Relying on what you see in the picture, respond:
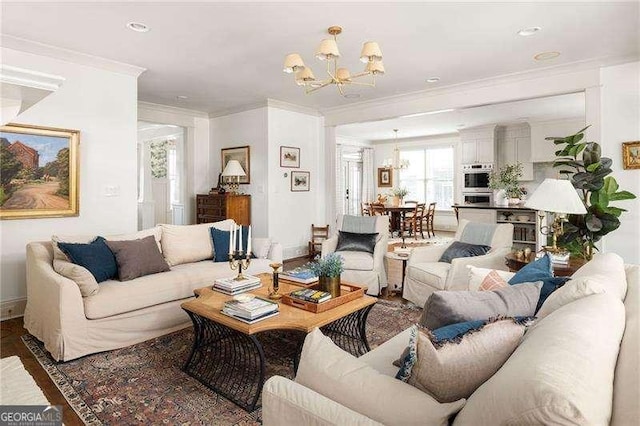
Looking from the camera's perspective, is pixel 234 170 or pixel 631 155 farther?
pixel 234 170

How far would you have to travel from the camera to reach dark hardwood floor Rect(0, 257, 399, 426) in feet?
6.93

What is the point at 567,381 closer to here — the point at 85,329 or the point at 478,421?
the point at 478,421

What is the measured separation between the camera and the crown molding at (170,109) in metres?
6.15

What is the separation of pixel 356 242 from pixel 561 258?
205cm

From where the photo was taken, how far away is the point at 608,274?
65.8 inches

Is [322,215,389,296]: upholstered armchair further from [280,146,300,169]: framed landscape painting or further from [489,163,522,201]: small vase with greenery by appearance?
[489,163,522,201]: small vase with greenery

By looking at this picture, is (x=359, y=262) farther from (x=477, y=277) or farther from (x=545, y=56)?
(x=545, y=56)

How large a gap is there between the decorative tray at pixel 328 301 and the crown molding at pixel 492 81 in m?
3.47

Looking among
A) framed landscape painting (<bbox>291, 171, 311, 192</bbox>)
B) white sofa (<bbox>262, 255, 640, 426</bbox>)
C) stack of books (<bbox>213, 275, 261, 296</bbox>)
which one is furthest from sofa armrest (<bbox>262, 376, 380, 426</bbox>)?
framed landscape painting (<bbox>291, 171, 311, 192</bbox>)

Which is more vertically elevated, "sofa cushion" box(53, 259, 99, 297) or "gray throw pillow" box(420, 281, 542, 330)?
"gray throw pillow" box(420, 281, 542, 330)

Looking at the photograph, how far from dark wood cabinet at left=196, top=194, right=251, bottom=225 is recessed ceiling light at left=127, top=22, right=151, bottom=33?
308 centimetres

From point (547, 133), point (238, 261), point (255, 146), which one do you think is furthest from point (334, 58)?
point (547, 133)

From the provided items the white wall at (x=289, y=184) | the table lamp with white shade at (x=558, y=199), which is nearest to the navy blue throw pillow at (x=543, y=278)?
the table lamp with white shade at (x=558, y=199)

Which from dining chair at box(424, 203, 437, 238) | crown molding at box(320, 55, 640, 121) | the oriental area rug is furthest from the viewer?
dining chair at box(424, 203, 437, 238)
